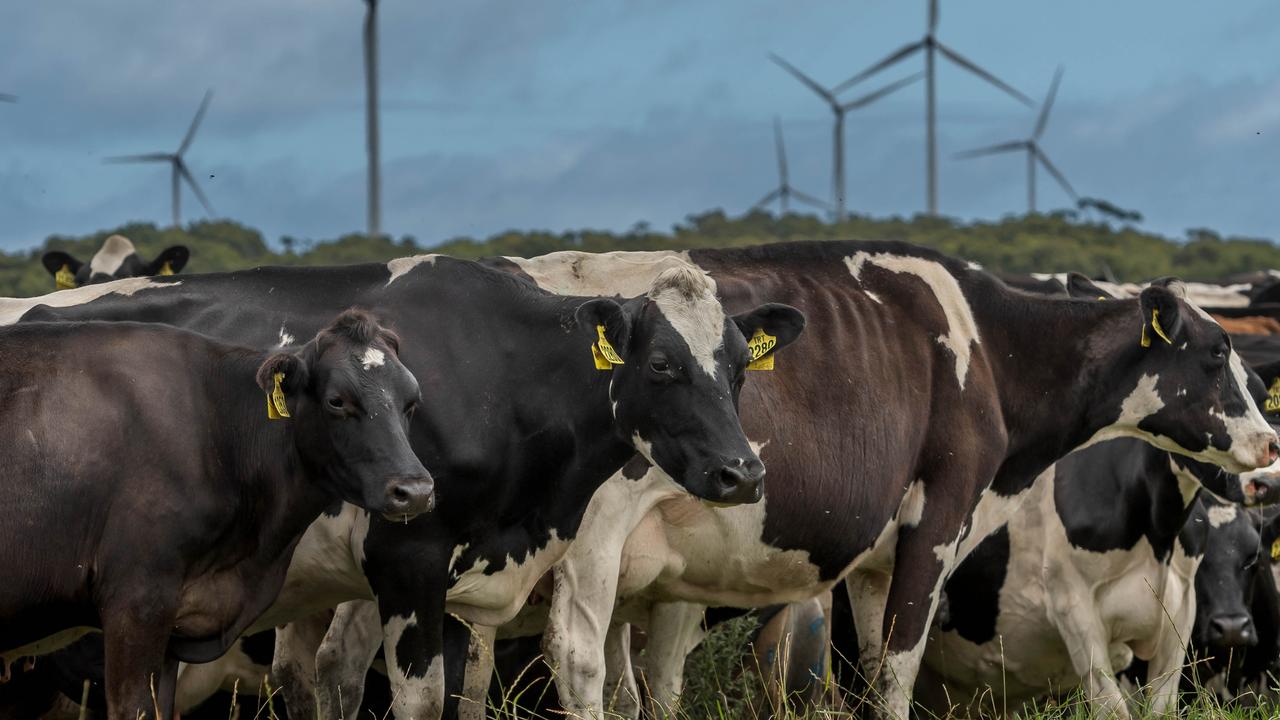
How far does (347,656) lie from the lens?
947 cm

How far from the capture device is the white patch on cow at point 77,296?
9.53 meters

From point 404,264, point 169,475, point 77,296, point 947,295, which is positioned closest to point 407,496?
point 169,475

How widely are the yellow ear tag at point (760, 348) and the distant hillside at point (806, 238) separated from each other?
25.6 meters

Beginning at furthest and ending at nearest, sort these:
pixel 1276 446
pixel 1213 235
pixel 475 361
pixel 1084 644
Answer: pixel 1213 235 → pixel 1084 644 → pixel 1276 446 → pixel 475 361

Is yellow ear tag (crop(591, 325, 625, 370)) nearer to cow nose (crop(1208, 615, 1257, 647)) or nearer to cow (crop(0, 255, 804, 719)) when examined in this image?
cow (crop(0, 255, 804, 719))

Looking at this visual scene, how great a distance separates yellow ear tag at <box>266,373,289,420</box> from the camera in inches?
307

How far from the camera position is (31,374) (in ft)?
25.4

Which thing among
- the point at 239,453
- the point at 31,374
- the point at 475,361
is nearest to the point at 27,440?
the point at 31,374

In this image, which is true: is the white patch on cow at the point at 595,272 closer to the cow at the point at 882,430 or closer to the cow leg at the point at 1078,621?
the cow at the point at 882,430

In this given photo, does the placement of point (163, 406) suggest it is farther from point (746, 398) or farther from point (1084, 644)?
point (1084, 644)

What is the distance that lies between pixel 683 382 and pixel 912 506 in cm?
246

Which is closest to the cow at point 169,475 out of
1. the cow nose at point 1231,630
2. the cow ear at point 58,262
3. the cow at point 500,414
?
the cow at point 500,414

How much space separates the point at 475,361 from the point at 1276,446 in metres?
4.73

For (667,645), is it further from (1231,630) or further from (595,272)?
(1231,630)
